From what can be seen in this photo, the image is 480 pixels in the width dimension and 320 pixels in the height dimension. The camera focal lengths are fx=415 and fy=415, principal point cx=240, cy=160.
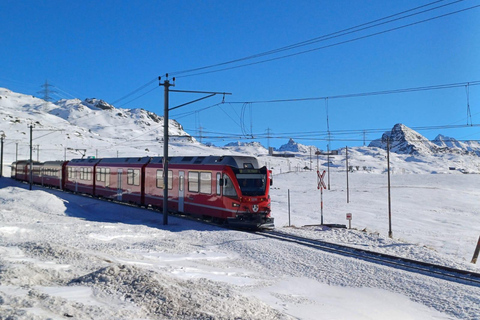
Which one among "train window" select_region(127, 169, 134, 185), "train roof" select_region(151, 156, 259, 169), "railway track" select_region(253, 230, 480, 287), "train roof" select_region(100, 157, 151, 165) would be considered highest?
"train roof" select_region(100, 157, 151, 165)

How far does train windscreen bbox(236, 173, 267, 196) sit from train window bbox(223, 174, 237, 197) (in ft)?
1.27

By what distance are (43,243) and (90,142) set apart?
15317 centimetres

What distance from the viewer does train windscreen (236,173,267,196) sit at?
65.8ft

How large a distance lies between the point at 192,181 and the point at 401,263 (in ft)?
40.6

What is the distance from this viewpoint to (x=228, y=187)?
65.7 ft

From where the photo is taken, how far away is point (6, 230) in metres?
14.3

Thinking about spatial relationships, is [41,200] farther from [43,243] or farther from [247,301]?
[247,301]

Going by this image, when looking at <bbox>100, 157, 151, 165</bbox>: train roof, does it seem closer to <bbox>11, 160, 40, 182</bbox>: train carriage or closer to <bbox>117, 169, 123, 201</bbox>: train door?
<bbox>117, 169, 123, 201</bbox>: train door

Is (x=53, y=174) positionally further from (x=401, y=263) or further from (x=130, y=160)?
(x=401, y=263)

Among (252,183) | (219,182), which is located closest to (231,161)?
(219,182)

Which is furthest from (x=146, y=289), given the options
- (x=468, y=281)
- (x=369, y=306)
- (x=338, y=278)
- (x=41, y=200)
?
(x=41, y=200)

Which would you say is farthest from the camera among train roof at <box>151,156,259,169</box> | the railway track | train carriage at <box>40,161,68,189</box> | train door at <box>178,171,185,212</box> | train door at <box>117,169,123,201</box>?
train carriage at <box>40,161,68,189</box>

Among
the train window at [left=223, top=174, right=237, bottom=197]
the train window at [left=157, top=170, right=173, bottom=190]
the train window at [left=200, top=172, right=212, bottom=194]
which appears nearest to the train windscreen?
the train window at [left=223, top=174, right=237, bottom=197]

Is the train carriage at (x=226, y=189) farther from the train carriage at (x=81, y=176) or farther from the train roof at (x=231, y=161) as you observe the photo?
the train carriage at (x=81, y=176)
